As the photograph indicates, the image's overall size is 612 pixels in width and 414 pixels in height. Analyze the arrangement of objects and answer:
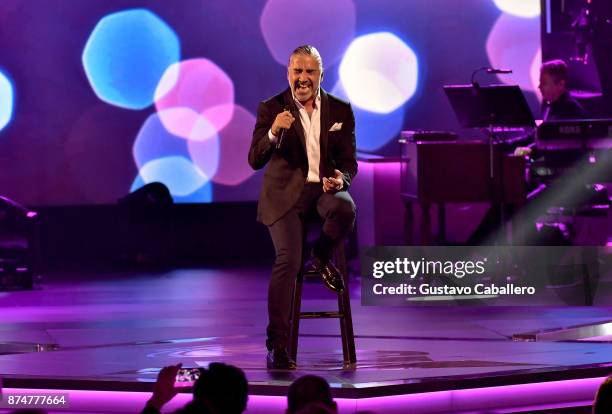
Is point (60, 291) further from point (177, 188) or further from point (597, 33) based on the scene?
point (597, 33)

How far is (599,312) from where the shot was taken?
25.5 feet

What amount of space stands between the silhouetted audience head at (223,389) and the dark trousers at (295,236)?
75.6 inches

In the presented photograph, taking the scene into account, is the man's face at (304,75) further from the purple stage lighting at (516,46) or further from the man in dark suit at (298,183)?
the purple stage lighting at (516,46)

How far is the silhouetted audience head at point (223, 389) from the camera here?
10.5ft

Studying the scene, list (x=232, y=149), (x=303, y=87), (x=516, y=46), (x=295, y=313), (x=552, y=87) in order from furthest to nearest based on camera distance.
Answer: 1. (x=516, y=46)
2. (x=232, y=149)
3. (x=552, y=87)
4. (x=295, y=313)
5. (x=303, y=87)

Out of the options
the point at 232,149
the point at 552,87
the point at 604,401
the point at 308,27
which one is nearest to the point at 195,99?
the point at 232,149

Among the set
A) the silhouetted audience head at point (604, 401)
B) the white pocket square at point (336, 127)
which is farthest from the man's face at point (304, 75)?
the silhouetted audience head at point (604, 401)

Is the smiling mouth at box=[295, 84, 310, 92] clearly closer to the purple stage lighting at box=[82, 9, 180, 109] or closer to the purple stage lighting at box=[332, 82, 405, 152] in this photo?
the purple stage lighting at box=[82, 9, 180, 109]

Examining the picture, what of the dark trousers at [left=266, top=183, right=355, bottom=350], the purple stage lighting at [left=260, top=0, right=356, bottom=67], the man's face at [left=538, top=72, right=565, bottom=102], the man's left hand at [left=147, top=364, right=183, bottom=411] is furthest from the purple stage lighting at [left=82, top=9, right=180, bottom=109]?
the man's left hand at [left=147, top=364, right=183, bottom=411]

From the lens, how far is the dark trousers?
518 cm

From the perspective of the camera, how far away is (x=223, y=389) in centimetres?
324

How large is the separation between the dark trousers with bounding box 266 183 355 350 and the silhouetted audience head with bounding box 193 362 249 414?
1.92 meters

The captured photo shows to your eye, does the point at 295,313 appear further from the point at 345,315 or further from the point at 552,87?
the point at 552,87

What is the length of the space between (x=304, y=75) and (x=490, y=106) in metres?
3.97
